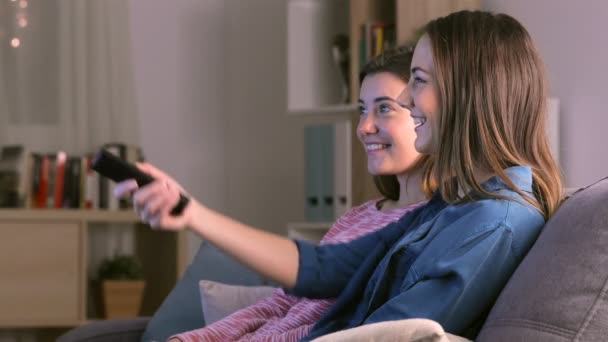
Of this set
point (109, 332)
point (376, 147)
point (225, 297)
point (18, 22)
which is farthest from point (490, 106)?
point (18, 22)

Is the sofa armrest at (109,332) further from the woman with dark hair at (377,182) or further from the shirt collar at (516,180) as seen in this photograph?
the shirt collar at (516,180)

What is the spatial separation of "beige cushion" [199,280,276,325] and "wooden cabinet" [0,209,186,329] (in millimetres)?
2274

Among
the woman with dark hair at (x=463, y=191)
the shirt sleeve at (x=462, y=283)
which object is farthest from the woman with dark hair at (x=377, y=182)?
the shirt sleeve at (x=462, y=283)

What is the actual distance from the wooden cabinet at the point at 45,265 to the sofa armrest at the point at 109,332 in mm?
2090

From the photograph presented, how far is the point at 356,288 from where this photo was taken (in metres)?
1.58

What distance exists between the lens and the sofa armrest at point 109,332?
231 centimetres

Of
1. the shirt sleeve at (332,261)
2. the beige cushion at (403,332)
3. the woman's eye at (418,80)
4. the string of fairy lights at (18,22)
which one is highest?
the string of fairy lights at (18,22)

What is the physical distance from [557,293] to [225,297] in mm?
1222

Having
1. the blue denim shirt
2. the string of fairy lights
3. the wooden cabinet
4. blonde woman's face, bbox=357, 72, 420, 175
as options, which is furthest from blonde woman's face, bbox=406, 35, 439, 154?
the string of fairy lights

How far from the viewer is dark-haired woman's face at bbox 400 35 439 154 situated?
4.81 ft

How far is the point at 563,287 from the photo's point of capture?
1.16 metres

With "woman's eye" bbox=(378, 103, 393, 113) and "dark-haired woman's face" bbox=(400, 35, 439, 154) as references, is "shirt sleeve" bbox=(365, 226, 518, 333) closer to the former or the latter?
"dark-haired woman's face" bbox=(400, 35, 439, 154)

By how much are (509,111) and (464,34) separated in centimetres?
13

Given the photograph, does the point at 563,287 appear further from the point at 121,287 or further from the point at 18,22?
the point at 18,22
